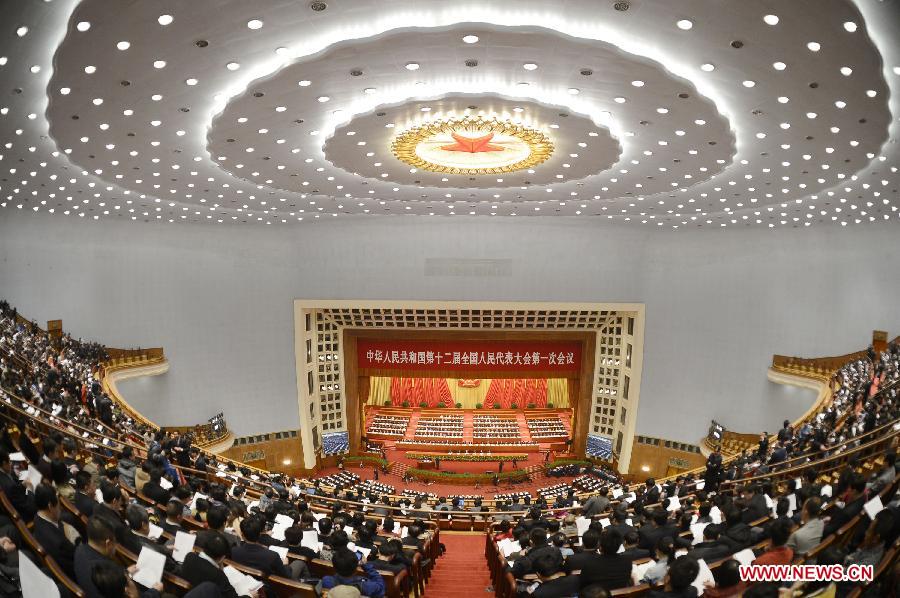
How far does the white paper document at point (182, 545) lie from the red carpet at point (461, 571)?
10.1 ft

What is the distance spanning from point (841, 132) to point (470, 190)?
29.7 ft

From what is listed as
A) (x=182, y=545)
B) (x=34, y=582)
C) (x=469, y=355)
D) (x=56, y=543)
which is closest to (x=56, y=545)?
(x=56, y=543)

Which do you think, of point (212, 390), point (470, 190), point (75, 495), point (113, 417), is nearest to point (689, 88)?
point (75, 495)

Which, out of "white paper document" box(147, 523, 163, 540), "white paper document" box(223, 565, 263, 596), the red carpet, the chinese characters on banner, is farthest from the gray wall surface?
"white paper document" box(223, 565, 263, 596)

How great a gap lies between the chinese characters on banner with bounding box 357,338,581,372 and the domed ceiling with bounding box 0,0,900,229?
9663mm

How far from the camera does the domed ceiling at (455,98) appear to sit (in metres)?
5.82

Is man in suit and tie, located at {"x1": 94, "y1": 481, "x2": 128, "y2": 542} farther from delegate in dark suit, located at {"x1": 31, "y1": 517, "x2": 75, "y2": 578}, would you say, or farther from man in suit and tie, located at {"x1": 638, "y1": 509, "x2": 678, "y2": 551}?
man in suit and tie, located at {"x1": 638, "y1": 509, "x2": 678, "y2": 551}

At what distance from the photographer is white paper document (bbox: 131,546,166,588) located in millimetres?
3641

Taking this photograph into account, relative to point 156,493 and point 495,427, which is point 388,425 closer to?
point 495,427

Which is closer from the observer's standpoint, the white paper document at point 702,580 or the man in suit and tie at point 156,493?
the white paper document at point 702,580

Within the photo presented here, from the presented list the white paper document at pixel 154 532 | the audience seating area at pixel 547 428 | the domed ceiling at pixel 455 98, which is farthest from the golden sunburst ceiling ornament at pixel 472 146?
the audience seating area at pixel 547 428

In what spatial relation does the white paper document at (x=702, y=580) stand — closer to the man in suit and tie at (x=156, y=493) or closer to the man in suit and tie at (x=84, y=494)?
the man in suit and tie at (x=84, y=494)

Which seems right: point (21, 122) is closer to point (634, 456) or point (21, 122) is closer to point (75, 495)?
point (75, 495)

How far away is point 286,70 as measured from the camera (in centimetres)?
714
